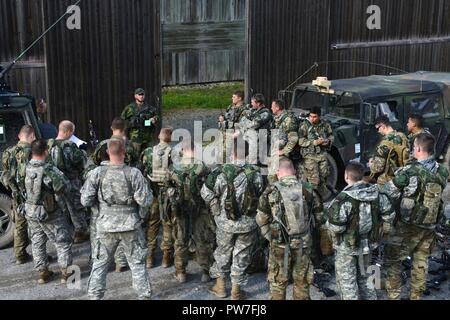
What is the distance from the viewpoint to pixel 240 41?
1778cm

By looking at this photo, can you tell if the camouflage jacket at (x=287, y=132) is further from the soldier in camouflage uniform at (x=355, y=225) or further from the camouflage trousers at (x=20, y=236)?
the camouflage trousers at (x=20, y=236)

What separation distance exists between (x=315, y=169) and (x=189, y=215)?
8.58 ft

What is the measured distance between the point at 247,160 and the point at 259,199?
59 centimetres

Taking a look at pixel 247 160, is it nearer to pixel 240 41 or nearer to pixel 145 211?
pixel 145 211

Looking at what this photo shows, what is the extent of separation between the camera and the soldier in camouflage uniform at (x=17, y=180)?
6.93m

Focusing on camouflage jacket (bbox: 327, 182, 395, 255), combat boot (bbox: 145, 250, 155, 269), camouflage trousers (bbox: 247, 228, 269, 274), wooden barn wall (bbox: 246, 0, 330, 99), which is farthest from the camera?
wooden barn wall (bbox: 246, 0, 330, 99)

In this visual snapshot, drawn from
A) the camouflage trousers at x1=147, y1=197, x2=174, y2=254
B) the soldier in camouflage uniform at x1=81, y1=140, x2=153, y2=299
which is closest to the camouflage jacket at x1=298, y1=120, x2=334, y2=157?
the camouflage trousers at x1=147, y1=197, x2=174, y2=254

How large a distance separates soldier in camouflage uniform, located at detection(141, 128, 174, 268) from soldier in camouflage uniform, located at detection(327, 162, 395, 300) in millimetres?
1959

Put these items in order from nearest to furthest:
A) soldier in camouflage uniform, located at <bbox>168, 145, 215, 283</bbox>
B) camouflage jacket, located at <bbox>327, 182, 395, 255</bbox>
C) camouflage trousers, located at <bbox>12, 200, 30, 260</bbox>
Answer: camouflage jacket, located at <bbox>327, 182, 395, 255</bbox>
soldier in camouflage uniform, located at <bbox>168, 145, 215, 283</bbox>
camouflage trousers, located at <bbox>12, 200, 30, 260</bbox>

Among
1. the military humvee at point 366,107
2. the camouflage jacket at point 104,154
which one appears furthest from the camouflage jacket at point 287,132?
the camouflage jacket at point 104,154

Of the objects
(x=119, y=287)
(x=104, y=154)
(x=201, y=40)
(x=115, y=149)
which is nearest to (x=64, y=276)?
(x=119, y=287)

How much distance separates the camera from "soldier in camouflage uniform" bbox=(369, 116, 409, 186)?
7.74 metres

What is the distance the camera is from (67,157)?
734cm

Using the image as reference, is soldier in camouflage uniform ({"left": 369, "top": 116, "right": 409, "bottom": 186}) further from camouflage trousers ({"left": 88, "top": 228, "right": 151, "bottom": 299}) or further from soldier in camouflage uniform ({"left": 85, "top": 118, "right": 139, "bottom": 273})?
camouflage trousers ({"left": 88, "top": 228, "right": 151, "bottom": 299})
